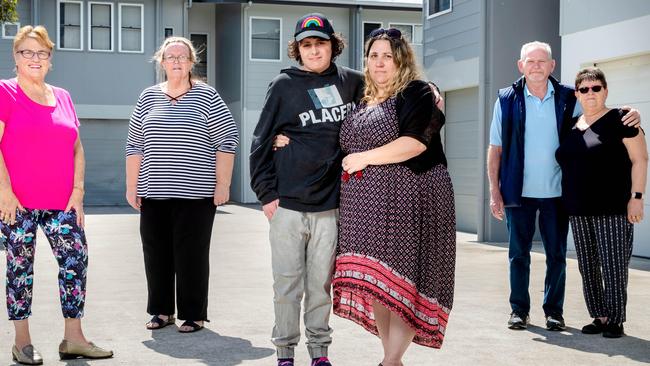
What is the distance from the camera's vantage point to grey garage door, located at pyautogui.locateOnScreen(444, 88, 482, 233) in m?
15.1

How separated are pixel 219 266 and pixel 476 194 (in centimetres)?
575

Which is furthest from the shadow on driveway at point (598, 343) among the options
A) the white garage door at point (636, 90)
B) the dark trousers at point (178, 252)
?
the white garage door at point (636, 90)

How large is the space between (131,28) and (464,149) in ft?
54.5

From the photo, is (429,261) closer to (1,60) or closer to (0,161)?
(0,161)

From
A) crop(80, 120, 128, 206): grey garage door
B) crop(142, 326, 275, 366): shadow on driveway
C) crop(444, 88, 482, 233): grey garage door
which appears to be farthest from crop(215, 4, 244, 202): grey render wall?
crop(142, 326, 275, 366): shadow on driveway

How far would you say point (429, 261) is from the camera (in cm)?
479

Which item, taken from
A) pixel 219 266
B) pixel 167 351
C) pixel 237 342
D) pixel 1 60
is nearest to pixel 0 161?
pixel 167 351

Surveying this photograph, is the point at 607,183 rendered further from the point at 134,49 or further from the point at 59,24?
the point at 59,24

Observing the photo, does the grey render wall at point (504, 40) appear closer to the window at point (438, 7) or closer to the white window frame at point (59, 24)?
the window at point (438, 7)

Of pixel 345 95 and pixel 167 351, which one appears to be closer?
pixel 345 95

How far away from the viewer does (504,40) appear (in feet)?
43.9

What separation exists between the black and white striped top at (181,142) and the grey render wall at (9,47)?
22362 millimetres

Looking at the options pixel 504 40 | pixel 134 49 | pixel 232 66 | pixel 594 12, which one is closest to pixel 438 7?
pixel 504 40

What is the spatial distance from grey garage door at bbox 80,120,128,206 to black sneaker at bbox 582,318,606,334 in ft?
75.8
